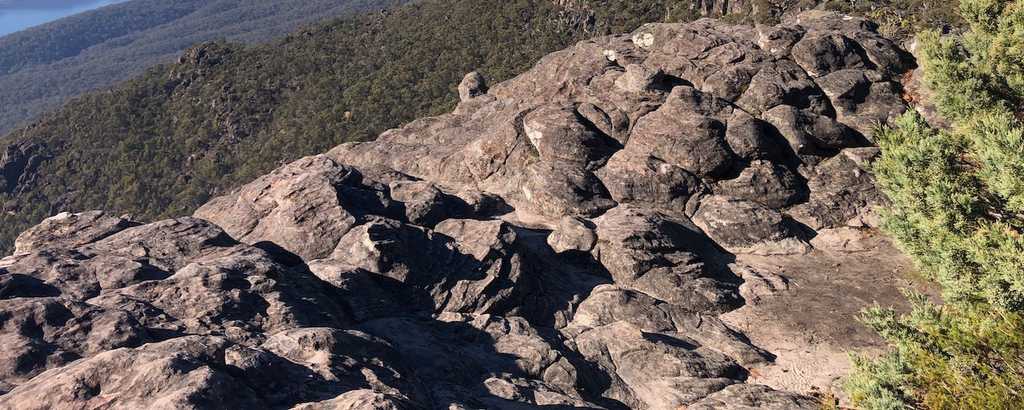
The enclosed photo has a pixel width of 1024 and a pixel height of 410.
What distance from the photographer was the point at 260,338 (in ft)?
65.9

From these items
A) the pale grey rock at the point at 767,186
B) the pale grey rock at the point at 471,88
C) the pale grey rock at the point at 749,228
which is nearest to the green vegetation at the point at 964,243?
the pale grey rock at the point at 749,228

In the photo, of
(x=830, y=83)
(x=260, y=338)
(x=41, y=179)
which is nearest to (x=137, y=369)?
(x=260, y=338)

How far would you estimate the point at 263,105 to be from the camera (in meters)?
136

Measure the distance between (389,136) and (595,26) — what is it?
91579mm

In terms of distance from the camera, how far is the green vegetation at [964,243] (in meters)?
15.1

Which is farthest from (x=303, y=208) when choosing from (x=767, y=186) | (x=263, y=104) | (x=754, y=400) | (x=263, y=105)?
(x=263, y=104)

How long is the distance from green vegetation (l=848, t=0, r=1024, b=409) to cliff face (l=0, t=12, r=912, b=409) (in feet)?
19.3

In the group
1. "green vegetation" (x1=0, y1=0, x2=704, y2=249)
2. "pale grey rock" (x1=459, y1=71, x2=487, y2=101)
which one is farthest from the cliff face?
"green vegetation" (x1=0, y1=0, x2=704, y2=249)

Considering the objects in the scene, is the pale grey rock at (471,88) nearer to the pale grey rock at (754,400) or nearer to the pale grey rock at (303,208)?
the pale grey rock at (303,208)

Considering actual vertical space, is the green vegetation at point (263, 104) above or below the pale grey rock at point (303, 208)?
below

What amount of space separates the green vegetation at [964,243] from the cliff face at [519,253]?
19.3 feet

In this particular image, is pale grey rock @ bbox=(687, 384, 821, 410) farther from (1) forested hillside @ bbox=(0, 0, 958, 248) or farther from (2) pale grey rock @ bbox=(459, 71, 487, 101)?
(1) forested hillside @ bbox=(0, 0, 958, 248)

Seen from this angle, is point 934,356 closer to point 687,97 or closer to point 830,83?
point 687,97

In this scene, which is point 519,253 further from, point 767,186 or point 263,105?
point 263,105
